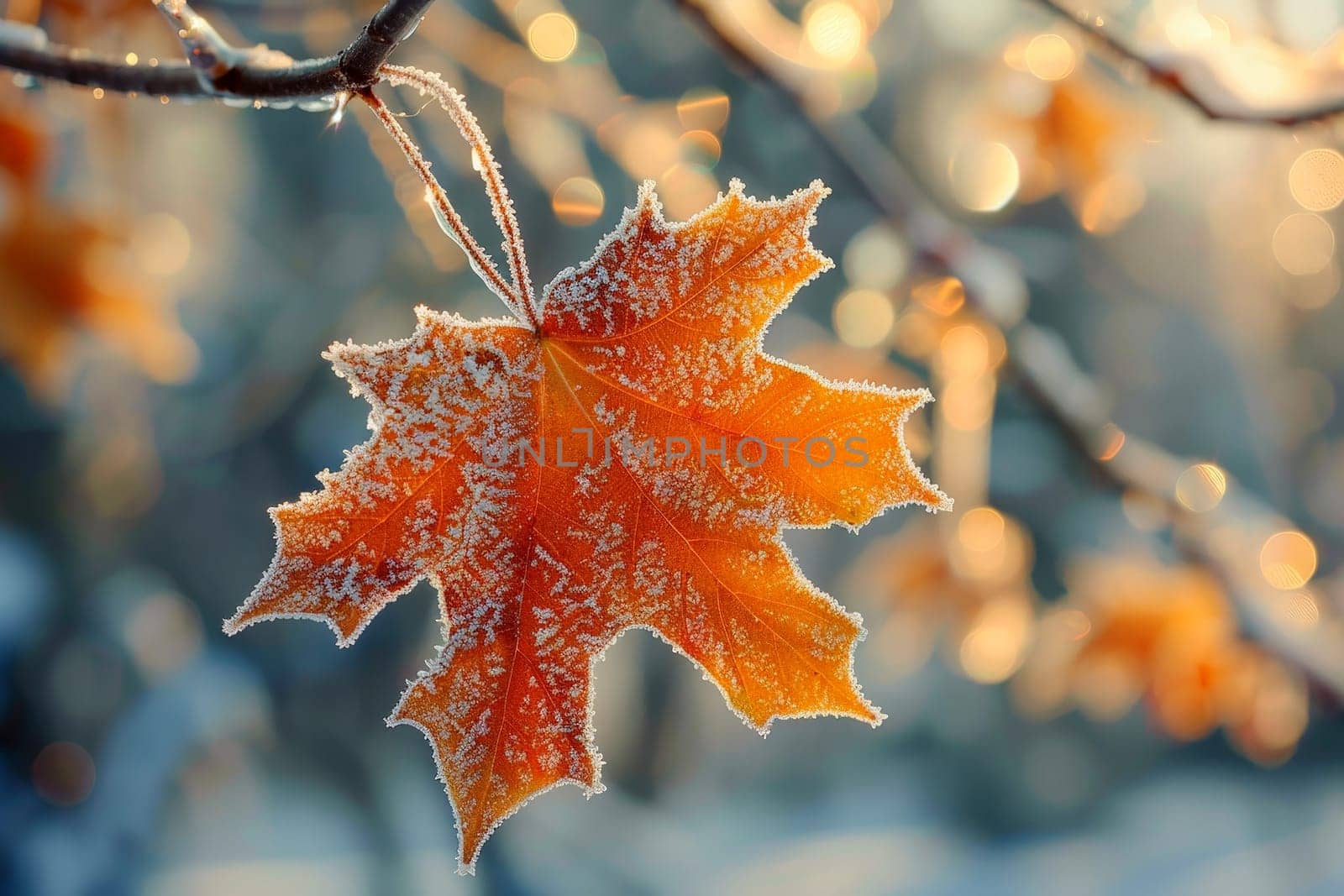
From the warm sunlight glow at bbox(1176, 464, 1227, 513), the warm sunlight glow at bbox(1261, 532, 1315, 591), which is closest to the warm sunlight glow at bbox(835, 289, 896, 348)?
the warm sunlight glow at bbox(1176, 464, 1227, 513)

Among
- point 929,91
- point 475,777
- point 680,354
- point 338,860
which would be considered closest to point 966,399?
point 680,354

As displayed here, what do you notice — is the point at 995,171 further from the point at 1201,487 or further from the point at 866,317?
the point at 1201,487

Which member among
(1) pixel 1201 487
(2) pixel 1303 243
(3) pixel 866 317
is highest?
(3) pixel 866 317

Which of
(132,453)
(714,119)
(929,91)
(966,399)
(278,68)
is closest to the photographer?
(278,68)

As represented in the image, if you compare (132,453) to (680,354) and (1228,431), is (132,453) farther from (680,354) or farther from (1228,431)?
(1228,431)

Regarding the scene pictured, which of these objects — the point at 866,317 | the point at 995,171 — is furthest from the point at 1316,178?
the point at 866,317

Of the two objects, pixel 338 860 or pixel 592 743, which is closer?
pixel 592 743

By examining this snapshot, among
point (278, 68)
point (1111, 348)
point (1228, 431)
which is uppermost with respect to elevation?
point (278, 68)
